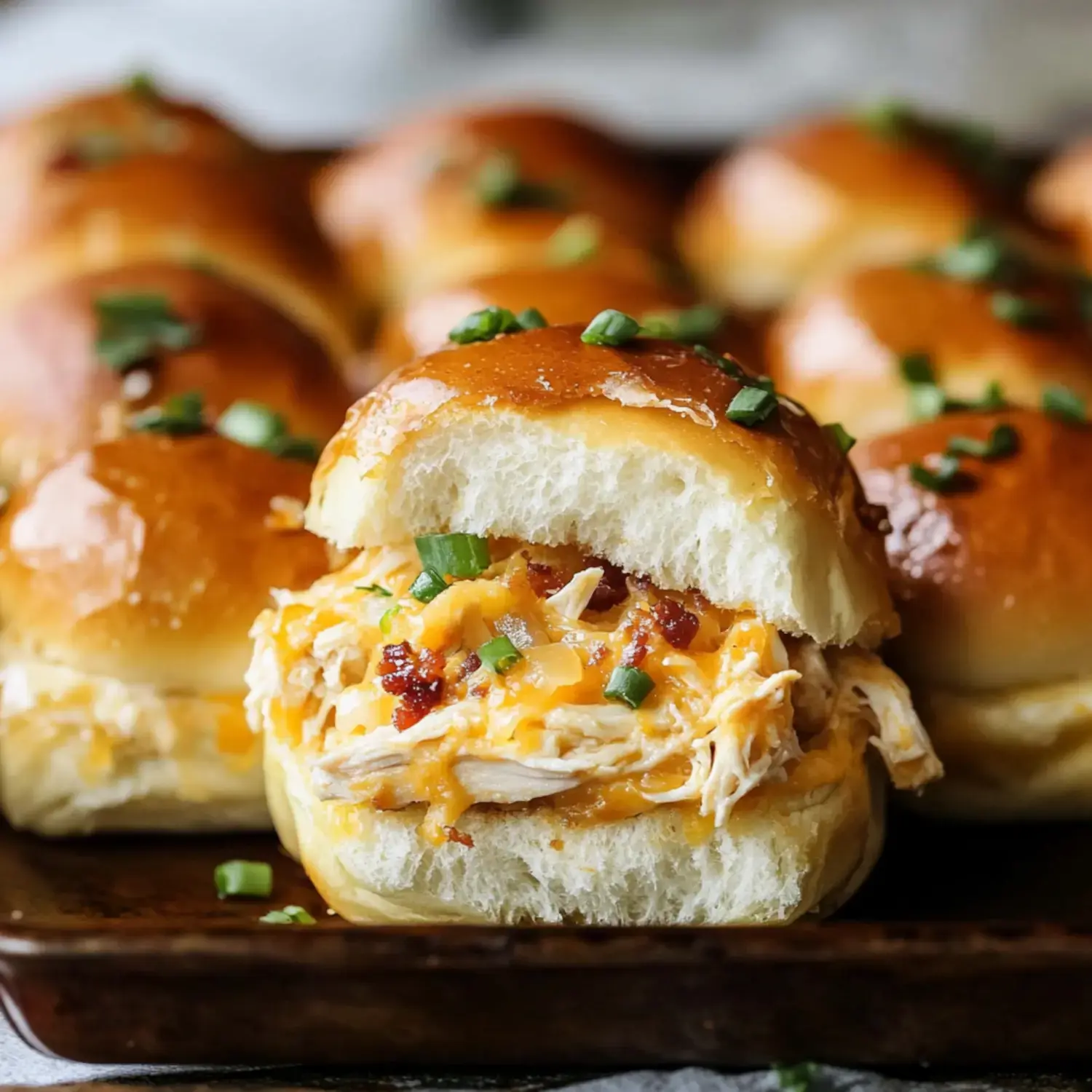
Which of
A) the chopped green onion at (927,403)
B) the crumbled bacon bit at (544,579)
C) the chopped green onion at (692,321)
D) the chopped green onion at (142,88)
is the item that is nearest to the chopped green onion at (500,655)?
the crumbled bacon bit at (544,579)

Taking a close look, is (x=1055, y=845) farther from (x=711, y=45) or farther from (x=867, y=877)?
(x=711, y=45)

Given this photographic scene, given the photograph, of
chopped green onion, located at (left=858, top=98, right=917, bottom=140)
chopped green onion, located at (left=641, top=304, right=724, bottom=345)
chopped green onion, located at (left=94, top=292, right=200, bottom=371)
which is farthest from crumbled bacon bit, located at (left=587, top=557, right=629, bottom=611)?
chopped green onion, located at (left=858, top=98, right=917, bottom=140)

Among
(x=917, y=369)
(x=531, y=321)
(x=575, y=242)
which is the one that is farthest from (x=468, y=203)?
(x=531, y=321)

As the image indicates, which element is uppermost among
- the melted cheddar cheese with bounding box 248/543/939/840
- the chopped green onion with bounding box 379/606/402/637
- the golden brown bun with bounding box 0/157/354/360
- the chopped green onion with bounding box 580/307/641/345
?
the golden brown bun with bounding box 0/157/354/360

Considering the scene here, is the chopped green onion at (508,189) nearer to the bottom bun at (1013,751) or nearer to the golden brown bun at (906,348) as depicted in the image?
the golden brown bun at (906,348)

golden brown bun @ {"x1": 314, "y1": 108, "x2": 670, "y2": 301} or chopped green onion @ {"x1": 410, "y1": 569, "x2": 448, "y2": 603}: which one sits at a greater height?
golden brown bun @ {"x1": 314, "y1": 108, "x2": 670, "y2": 301}

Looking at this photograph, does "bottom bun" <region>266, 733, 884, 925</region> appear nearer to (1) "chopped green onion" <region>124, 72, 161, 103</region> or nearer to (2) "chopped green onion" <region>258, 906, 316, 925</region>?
(2) "chopped green onion" <region>258, 906, 316, 925</region>

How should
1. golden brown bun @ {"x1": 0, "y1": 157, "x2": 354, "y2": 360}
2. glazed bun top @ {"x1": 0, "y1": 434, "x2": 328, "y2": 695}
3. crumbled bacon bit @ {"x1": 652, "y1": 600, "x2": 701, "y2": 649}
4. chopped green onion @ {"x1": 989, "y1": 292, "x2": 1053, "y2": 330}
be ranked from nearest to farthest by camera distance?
1. crumbled bacon bit @ {"x1": 652, "y1": 600, "x2": 701, "y2": 649}
2. glazed bun top @ {"x1": 0, "y1": 434, "x2": 328, "y2": 695}
3. chopped green onion @ {"x1": 989, "y1": 292, "x2": 1053, "y2": 330}
4. golden brown bun @ {"x1": 0, "y1": 157, "x2": 354, "y2": 360}
